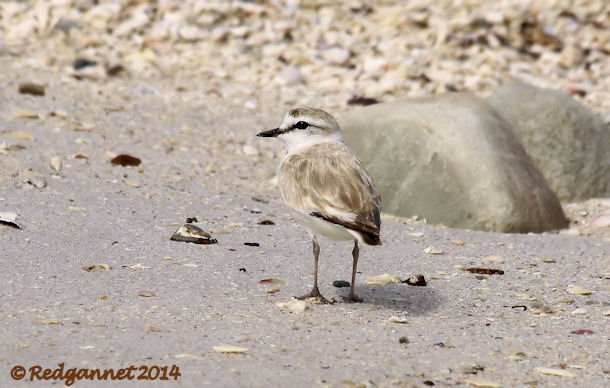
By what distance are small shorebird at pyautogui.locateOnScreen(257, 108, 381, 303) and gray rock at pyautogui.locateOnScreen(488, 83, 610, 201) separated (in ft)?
9.88

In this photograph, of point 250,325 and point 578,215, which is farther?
point 578,215

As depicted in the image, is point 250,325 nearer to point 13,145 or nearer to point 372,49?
point 13,145

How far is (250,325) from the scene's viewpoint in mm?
4469

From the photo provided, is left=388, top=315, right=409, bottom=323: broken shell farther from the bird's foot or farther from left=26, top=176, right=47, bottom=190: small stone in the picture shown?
left=26, top=176, right=47, bottom=190: small stone

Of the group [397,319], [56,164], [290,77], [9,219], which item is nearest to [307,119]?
[397,319]

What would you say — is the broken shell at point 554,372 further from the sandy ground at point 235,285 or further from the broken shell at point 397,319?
the broken shell at point 397,319

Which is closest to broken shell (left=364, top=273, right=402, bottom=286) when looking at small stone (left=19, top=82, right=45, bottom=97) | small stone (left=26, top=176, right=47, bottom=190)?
small stone (left=26, top=176, right=47, bottom=190)

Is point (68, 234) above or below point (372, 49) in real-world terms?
below

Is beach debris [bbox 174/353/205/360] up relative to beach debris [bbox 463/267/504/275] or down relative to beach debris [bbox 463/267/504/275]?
down

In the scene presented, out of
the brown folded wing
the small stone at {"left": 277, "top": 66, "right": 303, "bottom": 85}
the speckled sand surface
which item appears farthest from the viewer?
the small stone at {"left": 277, "top": 66, "right": 303, "bottom": 85}

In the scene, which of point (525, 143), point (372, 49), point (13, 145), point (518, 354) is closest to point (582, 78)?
point (372, 49)

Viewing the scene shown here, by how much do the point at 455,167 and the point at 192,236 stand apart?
2111 mm

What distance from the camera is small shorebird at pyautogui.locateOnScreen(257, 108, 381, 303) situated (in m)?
4.66

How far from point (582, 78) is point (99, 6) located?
5.24 meters
